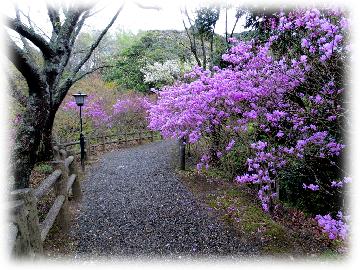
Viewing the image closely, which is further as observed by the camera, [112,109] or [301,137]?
[112,109]

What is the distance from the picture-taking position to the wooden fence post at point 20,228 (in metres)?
3.07

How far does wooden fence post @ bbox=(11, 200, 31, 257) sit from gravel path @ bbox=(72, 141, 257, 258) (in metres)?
1.47

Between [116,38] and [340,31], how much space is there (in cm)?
3753

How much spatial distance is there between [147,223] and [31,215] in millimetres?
2578

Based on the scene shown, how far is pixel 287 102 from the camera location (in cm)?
520

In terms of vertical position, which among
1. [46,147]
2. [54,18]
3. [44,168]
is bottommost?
[44,168]

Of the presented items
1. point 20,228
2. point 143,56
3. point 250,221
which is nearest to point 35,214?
point 20,228

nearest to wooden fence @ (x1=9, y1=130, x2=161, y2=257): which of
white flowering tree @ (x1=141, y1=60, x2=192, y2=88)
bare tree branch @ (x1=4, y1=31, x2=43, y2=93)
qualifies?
bare tree branch @ (x1=4, y1=31, x2=43, y2=93)

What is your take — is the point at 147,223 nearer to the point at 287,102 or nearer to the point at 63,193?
the point at 63,193

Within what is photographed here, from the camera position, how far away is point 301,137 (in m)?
5.33

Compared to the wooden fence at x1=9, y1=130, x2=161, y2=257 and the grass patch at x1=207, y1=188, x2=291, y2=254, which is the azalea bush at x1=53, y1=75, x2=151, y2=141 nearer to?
the wooden fence at x1=9, y1=130, x2=161, y2=257

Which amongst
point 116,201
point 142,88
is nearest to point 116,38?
point 142,88

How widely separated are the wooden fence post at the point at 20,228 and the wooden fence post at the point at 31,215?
154 mm
